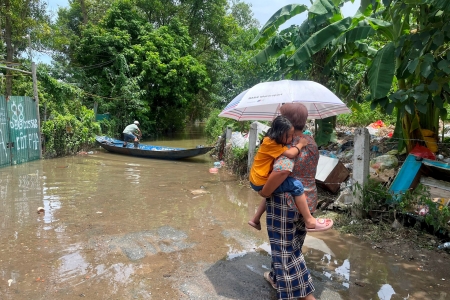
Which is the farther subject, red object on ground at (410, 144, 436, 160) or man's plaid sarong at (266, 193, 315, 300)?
red object on ground at (410, 144, 436, 160)

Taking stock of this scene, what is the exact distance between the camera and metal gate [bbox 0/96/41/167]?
1026cm

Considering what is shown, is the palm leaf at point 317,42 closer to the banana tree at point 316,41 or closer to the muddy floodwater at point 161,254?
the banana tree at point 316,41

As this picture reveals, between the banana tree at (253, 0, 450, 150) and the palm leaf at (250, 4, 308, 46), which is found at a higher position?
the palm leaf at (250, 4, 308, 46)

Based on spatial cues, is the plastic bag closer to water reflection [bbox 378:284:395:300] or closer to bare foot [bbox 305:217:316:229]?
water reflection [bbox 378:284:395:300]

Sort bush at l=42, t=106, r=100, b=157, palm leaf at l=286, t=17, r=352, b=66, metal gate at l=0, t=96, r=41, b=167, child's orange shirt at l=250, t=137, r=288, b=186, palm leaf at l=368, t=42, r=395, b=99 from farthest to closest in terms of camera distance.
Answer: bush at l=42, t=106, r=100, b=157 < metal gate at l=0, t=96, r=41, b=167 < palm leaf at l=286, t=17, r=352, b=66 < palm leaf at l=368, t=42, r=395, b=99 < child's orange shirt at l=250, t=137, r=288, b=186

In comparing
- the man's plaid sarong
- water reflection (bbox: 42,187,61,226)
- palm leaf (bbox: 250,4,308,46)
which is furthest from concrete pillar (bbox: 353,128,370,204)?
water reflection (bbox: 42,187,61,226)

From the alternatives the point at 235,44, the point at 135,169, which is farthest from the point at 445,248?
the point at 235,44

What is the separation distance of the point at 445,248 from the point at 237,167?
583 centimetres

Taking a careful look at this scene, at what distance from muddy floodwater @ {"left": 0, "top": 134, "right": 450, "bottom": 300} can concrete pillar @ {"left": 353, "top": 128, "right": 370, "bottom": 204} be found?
0.84 m

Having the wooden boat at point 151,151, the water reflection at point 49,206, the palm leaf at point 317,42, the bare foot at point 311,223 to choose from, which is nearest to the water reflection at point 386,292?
the bare foot at point 311,223

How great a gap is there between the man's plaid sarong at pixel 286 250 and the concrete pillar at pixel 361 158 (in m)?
2.49

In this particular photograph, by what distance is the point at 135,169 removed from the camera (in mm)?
10938

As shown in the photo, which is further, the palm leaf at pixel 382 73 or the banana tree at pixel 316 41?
the banana tree at pixel 316 41

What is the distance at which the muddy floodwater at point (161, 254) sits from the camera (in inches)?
130
